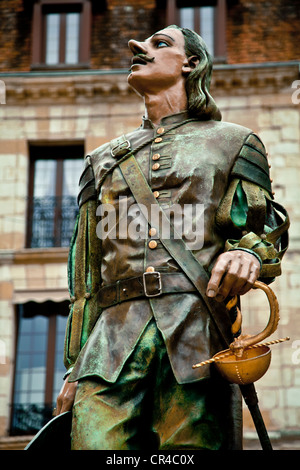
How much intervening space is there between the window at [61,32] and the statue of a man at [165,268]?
17.2 metres

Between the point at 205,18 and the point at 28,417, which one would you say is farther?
the point at 205,18

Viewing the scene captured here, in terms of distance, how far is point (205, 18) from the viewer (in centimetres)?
2261

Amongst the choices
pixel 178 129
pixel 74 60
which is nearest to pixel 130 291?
pixel 178 129

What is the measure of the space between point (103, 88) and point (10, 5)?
11.3ft

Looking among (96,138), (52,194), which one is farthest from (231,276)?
(52,194)

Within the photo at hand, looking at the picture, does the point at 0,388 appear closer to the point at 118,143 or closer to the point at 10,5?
the point at 10,5

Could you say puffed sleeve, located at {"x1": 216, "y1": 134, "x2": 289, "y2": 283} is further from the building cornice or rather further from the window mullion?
the window mullion

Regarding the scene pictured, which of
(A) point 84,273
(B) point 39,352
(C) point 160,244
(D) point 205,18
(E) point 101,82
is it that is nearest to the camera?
(C) point 160,244

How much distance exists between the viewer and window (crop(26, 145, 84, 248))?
68.4ft

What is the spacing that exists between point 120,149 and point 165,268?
78 cm

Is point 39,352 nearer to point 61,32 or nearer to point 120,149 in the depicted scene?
point 61,32

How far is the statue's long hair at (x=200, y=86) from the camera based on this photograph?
18.0 feet

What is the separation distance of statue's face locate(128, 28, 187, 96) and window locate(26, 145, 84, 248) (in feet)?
49.7

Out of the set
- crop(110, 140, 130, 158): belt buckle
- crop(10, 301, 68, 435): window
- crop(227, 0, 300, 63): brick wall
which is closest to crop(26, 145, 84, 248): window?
crop(10, 301, 68, 435): window
